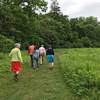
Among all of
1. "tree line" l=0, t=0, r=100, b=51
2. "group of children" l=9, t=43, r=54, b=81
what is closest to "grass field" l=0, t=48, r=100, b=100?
"group of children" l=9, t=43, r=54, b=81

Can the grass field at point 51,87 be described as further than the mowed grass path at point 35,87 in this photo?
No

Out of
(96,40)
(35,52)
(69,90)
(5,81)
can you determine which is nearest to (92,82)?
(69,90)

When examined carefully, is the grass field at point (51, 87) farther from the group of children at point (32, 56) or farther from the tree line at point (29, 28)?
the tree line at point (29, 28)

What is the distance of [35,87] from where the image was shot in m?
15.6


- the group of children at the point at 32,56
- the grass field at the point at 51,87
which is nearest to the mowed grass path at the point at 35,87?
the grass field at the point at 51,87

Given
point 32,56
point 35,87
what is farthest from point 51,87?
point 32,56

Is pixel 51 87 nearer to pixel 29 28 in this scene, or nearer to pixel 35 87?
pixel 35 87

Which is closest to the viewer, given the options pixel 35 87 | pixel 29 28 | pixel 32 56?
pixel 35 87

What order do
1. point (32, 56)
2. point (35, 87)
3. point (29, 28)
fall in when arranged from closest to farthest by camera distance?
point (35, 87) < point (32, 56) < point (29, 28)

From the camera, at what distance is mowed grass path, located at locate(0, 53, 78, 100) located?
44.8 feet

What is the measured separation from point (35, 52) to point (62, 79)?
5.94 m

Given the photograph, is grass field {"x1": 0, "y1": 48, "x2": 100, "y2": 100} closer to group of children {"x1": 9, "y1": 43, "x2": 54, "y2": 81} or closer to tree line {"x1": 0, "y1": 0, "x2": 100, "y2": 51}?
group of children {"x1": 9, "y1": 43, "x2": 54, "y2": 81}

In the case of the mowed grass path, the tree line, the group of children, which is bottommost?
the mowed grass path

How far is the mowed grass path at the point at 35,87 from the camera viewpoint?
1366 centimetres
